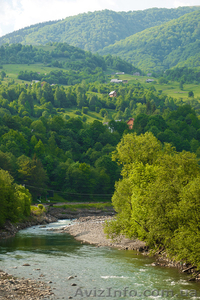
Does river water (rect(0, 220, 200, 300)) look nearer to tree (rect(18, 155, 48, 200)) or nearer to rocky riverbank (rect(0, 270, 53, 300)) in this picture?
rocky riverbank (rect(0, 270, 53, 300))

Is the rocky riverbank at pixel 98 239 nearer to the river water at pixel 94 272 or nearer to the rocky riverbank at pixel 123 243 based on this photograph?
the rocky riverbank at pixel 123 243

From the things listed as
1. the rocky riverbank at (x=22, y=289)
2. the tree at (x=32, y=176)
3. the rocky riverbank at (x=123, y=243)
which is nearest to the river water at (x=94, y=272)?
the rocky riverbank at (x=22, y=289)

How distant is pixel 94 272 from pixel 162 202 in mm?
11433

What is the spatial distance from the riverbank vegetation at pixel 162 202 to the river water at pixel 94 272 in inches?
123

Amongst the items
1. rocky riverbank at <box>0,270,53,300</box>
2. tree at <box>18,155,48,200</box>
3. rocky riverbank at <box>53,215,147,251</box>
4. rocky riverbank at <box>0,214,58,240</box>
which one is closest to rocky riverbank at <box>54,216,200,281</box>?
rocky riverbank at <box>53,215,147,251</box>

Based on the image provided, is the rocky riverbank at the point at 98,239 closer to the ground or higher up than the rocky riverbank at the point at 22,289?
closer to the ground

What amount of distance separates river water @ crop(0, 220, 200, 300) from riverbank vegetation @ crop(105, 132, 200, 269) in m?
3.12

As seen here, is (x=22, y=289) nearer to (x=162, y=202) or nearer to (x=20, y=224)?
(x=162, y=202)

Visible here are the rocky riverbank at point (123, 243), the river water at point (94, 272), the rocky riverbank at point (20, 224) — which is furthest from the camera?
the rocky riverbank at point (20, 224)

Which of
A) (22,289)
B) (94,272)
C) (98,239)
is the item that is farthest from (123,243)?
(22,289)

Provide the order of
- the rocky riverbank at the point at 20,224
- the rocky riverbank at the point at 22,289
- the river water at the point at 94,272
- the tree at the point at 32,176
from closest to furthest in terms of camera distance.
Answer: the rocky riverbank at the point at 22,289 < the river water at the point at 94,272 < the rocky riverbank at the point at 20,224 < the tree at the point at 32,176

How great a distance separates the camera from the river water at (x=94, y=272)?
104 feet

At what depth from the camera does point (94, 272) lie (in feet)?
126

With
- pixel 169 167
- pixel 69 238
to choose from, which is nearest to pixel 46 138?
pixel 69 238
